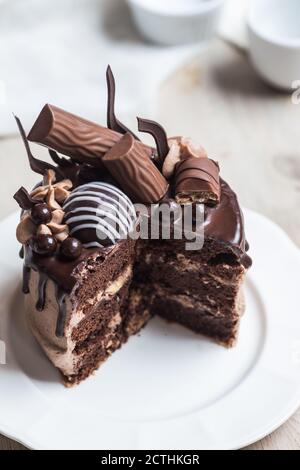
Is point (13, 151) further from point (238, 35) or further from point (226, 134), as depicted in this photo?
point (238, 35)

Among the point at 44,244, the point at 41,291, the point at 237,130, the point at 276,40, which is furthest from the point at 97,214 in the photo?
the point at 276,40

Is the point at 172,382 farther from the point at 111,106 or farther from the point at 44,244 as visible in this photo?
the point at 111,106

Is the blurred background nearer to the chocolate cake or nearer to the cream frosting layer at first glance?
the chocolate cake

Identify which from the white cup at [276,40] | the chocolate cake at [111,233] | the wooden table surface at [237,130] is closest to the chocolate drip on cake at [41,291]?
the chocolate cake at [111,233]

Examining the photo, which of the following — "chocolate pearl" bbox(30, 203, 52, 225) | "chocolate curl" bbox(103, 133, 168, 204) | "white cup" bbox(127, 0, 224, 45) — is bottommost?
"white cup" bbox(127, 0, 224, 45)

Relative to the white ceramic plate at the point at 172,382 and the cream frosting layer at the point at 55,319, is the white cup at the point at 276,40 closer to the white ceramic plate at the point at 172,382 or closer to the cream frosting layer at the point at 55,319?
the white ceramic plate at the point at 172,382

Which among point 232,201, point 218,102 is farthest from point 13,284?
point 218,102

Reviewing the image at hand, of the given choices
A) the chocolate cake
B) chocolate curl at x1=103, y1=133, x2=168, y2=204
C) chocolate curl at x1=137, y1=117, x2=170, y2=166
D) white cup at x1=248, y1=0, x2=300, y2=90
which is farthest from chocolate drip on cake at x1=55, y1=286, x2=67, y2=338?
white cup at x1=248, y1=0, x2=300, y2=90

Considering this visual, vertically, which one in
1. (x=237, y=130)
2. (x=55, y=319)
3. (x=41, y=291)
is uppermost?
(x=41, y=291)
